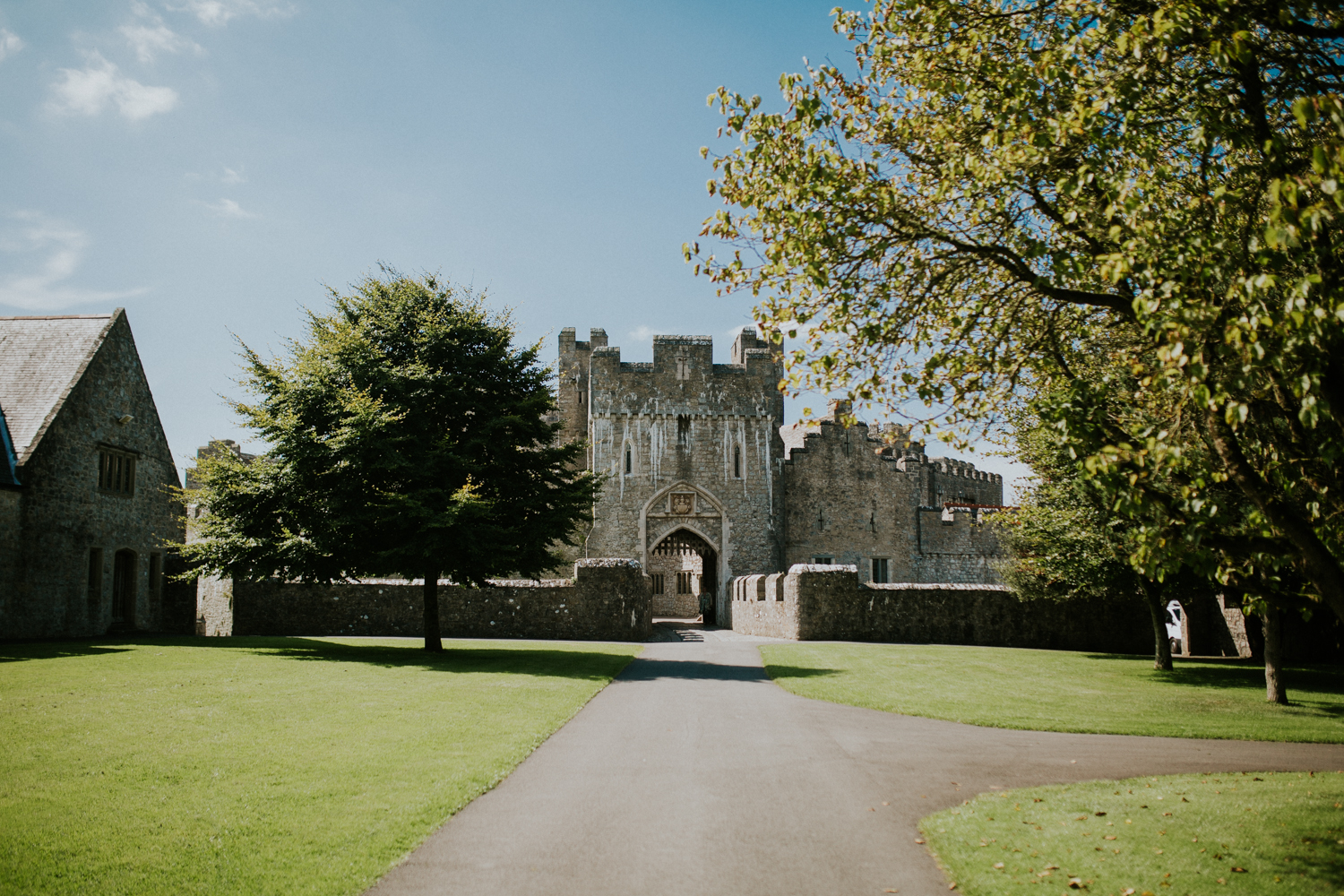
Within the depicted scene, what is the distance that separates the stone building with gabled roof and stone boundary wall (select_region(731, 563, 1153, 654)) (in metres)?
17.8

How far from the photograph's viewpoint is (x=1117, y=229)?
16.8 feet

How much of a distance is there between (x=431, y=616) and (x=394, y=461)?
403cm

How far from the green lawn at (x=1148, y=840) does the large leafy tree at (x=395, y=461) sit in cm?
1242

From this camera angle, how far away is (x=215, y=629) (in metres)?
26.5

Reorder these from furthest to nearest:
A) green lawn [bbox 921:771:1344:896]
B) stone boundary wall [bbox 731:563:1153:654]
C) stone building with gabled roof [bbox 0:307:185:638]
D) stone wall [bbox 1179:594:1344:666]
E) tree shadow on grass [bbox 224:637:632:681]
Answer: stone boundary wall [bbox 731:563:1153:654], stone wall [bbox 1179:594:1344:666], stone building with gabled roof [bbox 0:307:185:638], tree shadow on grass [bbox 224:637:632:681], green lawn [bbox 921:771:1344:896]

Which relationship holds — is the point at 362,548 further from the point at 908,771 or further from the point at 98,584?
the point at 908,771

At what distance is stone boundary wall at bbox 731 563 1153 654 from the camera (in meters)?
23.7

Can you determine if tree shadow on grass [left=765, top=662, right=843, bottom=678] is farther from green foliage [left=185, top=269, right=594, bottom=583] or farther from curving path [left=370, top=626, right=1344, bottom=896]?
green foliage [left=185, top=269, right=594, bottom=583]

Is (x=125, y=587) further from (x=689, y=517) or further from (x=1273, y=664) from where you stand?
(x=1273, y=664)

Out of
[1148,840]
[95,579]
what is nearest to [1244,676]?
[1148,840]

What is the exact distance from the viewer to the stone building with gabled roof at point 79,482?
19.7 metres

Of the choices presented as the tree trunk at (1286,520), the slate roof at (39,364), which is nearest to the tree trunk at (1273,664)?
the tree trunk at (1286,520)

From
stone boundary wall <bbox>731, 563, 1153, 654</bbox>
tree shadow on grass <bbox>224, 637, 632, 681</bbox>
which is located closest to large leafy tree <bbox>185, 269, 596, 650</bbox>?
tree shadow on grass <bbox>224, 637, 632, 681</bbox>

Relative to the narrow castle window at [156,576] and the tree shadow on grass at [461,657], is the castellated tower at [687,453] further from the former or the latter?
the tree shadow on grass at [461,657]
